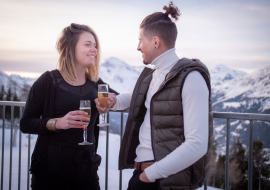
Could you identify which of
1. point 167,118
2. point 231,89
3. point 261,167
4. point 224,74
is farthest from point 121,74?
point 167,118

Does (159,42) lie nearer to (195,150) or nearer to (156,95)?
(156,95)

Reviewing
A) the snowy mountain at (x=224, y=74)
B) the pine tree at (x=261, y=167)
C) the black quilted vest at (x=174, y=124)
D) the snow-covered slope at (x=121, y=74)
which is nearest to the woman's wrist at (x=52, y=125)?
the black quilted vest at (x=174, y=124)

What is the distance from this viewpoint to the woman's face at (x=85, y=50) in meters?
2.36

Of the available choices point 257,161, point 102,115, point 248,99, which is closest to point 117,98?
point 102,115

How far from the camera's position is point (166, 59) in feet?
6.08

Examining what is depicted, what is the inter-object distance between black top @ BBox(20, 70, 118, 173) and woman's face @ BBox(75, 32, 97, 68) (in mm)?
282

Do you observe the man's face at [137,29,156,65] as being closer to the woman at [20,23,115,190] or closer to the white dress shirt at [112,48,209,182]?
the white dress shirt at [112,48,209,182]

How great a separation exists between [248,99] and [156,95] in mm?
57285

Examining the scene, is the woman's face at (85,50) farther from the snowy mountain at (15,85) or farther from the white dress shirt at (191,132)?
the snowy mountain at (15,85)

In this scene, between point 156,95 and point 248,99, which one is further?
point 248,99

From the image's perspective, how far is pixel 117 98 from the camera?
7.90ft

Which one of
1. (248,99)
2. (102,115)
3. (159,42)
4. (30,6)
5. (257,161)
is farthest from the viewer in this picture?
(248,99)

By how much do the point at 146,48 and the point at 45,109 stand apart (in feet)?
3.52

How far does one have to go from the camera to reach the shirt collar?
1.85 m
